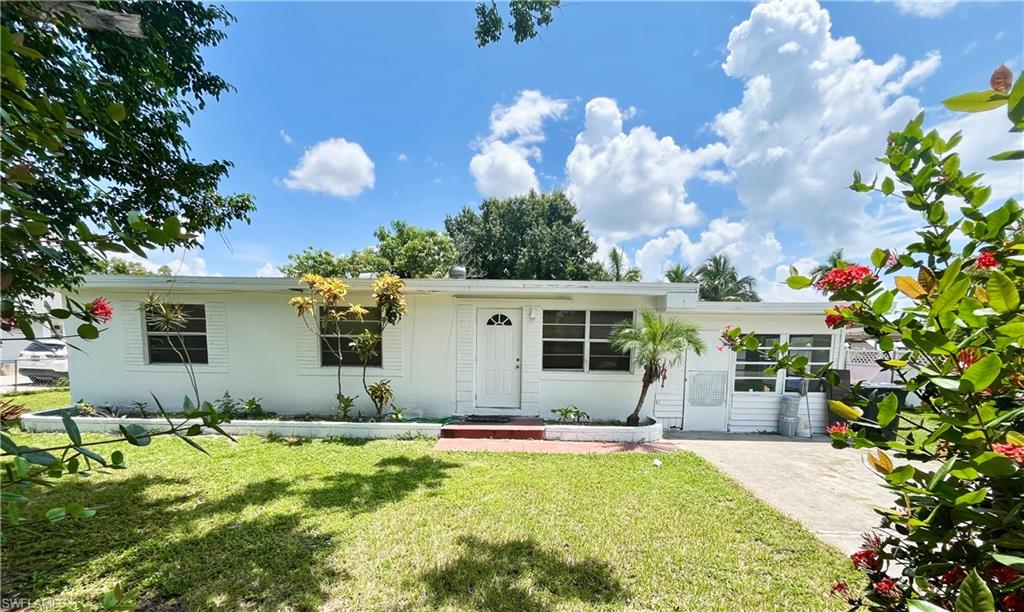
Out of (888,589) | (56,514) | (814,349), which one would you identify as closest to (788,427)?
(814,349)

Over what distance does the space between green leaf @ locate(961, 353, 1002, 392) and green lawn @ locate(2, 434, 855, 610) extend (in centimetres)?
276

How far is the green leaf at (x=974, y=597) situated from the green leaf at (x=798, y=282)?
1.03 m

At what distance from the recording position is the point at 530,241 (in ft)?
69.1

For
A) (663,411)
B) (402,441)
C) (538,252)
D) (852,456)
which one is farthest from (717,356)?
(538,252)

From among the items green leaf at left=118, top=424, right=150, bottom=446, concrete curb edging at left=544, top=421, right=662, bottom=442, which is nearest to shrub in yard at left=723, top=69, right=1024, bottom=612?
green leaf at left=118, top=424, right=150, bottom=446

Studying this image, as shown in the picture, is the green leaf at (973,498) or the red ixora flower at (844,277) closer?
the green leaf at (973,498)

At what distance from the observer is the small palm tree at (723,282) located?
28.0 metres

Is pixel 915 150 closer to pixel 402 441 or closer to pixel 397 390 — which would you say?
pixel 402 441

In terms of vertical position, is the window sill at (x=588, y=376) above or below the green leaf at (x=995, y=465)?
below

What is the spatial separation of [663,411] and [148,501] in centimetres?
802

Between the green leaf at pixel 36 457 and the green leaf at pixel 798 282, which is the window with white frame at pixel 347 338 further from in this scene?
the green leaf at pixel 798 282

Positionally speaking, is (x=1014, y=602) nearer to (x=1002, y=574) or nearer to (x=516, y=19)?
(x=1002, y=574)

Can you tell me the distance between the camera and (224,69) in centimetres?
533

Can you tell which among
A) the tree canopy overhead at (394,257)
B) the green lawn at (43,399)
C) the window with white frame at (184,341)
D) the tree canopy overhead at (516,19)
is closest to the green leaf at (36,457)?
the tree canopy overhead at (516,19)
